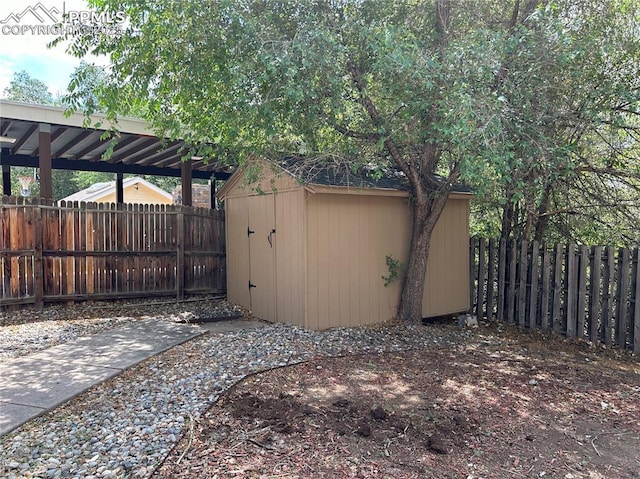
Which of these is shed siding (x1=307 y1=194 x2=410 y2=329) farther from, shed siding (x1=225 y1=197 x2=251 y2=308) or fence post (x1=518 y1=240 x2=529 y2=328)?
fence post (x1=518 y1=240 x2=529 y2=328)

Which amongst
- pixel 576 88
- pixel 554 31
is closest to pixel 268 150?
pixel 554 31

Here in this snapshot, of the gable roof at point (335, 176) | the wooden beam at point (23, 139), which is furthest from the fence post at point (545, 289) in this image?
the wooden beam at point (23, 139)

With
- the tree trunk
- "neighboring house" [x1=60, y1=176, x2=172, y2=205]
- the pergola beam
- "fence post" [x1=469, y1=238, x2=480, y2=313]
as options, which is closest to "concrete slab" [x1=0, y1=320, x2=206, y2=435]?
the tree trunk

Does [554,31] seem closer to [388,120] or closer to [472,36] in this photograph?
[472,36]

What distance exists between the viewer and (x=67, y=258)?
6.59 m

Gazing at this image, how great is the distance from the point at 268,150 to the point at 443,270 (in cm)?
331

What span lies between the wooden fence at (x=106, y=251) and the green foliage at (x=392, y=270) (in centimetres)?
314

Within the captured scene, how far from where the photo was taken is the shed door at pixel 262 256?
6137 millimetres

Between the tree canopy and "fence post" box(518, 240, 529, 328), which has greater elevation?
the tree canopy

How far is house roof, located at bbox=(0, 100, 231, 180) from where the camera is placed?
6352mm

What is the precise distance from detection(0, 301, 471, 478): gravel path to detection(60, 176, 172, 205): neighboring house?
1536cm

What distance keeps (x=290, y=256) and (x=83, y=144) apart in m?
5.57

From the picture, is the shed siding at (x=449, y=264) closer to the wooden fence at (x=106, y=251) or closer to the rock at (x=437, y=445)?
the wooden fence at (x=106, y=251)

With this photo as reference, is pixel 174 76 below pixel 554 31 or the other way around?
below
